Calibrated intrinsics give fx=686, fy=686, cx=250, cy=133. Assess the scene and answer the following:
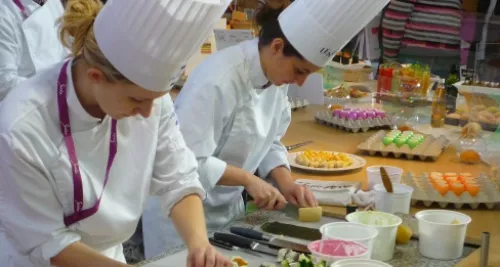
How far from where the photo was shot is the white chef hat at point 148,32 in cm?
126

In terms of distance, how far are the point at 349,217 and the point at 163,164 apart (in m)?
0.46

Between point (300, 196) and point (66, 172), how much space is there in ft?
2.52

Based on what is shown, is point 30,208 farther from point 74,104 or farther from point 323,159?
point 323,159

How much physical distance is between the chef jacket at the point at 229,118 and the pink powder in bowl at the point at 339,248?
43 centimetres

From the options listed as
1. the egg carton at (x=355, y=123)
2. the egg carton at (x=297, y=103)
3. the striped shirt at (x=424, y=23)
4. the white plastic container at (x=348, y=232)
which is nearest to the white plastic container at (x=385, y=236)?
the white plastic container at (x=348, y=232)

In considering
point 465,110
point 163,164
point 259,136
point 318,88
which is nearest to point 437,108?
point 465,110

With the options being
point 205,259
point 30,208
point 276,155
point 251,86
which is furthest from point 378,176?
point 30,208

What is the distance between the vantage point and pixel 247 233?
165 cm

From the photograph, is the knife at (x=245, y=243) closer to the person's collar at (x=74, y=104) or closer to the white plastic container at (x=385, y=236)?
the white plastic container at (x=385, y=236)

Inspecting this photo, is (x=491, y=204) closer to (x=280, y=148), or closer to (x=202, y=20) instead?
(x=280, y=148)

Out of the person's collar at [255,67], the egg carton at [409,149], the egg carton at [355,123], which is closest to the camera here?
the person's collar at [255,67]

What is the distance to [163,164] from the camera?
1.54 meters

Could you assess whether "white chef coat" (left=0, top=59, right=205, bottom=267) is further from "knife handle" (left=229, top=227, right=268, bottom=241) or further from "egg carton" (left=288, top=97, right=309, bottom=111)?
"egg carton" (left=288, top=97, right=309, bottom=111)

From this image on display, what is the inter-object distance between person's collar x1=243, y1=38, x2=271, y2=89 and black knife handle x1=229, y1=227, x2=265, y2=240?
1.45 ft
